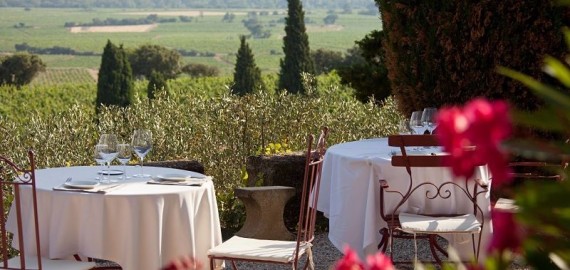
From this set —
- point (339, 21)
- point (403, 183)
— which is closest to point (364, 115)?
point (403, 183)

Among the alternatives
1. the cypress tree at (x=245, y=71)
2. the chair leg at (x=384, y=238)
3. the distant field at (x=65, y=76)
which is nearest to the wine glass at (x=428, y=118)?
the chair leg at (x=384, y=238)

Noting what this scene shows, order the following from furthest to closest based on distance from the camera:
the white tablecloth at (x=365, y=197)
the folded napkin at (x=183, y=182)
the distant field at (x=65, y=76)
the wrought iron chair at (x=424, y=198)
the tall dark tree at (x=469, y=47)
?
1. the distant field at (x=65, y=76)
2. the tall dark tree at (x=469, y=47)
3. the white tablecloth at (x=365, y=197)
4. the wrought iron chair at (x=424, y=198)
5. the folded napkin at (x=183, y=182)

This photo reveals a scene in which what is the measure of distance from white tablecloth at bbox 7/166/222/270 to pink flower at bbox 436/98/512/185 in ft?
12.4

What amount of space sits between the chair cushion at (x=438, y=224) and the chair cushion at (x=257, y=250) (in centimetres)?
56

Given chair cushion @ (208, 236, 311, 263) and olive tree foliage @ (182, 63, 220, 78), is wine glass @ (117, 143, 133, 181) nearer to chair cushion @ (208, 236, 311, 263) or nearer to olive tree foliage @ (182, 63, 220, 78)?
chair cushion @ (208, 236, 311, 263)

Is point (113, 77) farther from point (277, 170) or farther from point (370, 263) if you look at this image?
point (370, 263)

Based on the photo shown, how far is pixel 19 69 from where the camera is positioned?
1938 inches

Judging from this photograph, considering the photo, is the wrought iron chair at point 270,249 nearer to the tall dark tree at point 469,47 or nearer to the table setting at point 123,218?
the table setting at point 123,218

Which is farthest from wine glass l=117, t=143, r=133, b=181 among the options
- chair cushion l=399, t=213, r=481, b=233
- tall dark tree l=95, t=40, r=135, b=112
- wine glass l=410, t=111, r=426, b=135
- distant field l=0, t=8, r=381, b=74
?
distant field l=0, t=8, r=381, b=74

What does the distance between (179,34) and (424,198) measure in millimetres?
81132

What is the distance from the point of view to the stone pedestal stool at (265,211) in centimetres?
635

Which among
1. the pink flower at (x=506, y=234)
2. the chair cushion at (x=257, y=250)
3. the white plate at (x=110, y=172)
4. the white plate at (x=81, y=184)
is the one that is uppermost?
the pink flower at (x=506, y=234)

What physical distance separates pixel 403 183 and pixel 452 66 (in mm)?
2213

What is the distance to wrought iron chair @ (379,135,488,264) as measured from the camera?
4.96 meters
